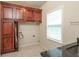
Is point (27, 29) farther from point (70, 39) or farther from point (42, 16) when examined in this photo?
point (70, 39)

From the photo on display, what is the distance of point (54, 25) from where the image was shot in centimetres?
127

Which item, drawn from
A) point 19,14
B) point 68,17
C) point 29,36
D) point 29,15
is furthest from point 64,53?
point 19,14

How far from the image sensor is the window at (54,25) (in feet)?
3.90

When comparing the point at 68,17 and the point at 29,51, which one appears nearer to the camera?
the point at 68,17

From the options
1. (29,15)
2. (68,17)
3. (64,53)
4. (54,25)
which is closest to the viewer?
(64,53)

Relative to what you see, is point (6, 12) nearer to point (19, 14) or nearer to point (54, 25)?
point (19, 14)

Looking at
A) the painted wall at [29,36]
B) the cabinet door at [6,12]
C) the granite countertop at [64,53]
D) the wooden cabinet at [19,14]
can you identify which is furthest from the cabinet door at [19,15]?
the granite countertop at [64,53]

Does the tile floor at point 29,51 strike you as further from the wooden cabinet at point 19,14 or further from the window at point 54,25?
the wooden cabinet at point 19,14

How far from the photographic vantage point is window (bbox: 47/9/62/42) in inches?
46.8

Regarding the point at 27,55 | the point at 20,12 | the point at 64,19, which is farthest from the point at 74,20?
the point at 20,12

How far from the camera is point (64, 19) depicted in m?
1.15

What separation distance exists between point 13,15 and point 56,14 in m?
0.80

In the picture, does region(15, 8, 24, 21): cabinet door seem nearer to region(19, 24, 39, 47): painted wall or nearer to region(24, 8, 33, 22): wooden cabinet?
region(24, 8, 33, 22): wooden cabinet

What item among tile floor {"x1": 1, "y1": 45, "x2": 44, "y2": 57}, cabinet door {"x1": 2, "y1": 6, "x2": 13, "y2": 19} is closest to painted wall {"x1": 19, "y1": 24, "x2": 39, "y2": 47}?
tile floor {"x1": 1, "y1": 45, "x2": 44, "y2": 57}
